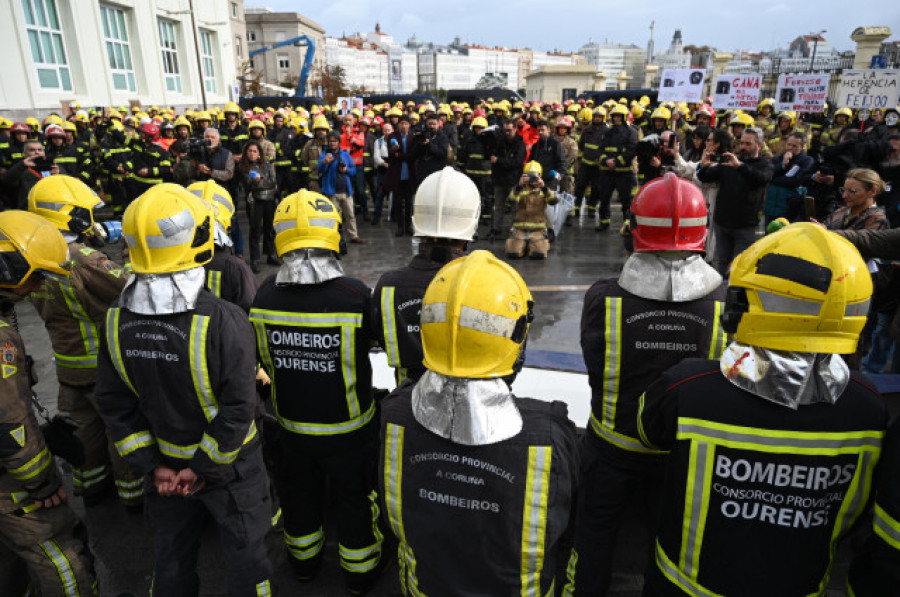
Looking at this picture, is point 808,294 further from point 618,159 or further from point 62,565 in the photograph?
Result: point 618,159

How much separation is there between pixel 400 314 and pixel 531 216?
21.4ft

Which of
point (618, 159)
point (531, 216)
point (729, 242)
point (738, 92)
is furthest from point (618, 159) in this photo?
point (738, 92)

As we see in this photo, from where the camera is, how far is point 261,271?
332 inches

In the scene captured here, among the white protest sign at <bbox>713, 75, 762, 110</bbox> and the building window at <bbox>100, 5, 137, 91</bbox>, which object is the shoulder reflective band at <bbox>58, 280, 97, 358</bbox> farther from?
the building window at <bbox>100, 5, 137, 91</bbox>

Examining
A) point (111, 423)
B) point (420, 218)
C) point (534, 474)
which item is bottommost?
point (111, 423)

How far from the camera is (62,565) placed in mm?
2484

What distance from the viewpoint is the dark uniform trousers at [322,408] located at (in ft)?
8.48

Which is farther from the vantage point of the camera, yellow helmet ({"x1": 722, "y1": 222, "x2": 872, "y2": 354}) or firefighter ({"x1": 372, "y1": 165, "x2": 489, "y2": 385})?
firefighter ({"x1": 372, "y1": 165, "x2": 489, "y2": 385})

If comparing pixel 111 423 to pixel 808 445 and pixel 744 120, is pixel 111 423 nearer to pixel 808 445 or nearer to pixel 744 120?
pixel 808 445

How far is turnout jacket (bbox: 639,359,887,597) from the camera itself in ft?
5.02

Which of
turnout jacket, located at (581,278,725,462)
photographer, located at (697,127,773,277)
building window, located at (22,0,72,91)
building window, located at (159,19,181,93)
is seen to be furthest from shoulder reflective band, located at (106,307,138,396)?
building window, located at (159,19,181,93)

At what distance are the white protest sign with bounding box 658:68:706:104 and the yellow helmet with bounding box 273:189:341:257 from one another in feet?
41.7

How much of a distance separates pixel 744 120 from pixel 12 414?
9.46 metres

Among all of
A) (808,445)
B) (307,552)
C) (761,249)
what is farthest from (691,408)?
(307,552)
